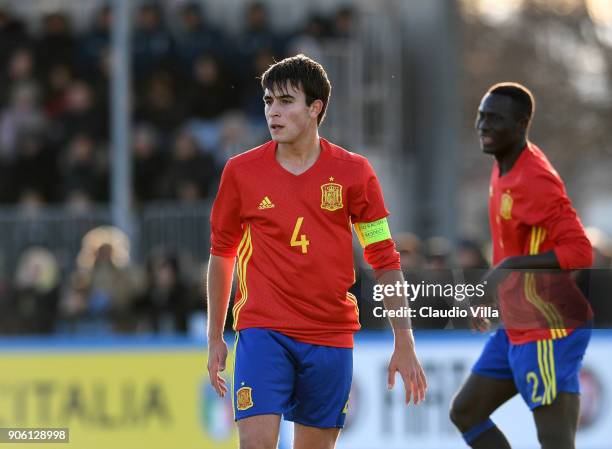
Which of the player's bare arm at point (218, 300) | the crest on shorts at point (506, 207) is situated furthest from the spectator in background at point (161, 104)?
the player's bare arm at point (218, 300)

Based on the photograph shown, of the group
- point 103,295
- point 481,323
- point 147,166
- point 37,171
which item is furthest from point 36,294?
point 481,323

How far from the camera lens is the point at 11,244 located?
1583cm

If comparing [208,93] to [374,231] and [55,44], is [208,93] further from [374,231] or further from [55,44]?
[374,231]

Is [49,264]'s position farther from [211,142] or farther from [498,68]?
[498,68]

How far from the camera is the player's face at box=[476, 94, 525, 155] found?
7617mm

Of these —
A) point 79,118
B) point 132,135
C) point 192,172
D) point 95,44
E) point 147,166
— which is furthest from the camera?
point 95,44

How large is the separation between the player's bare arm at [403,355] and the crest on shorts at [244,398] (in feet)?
2.14

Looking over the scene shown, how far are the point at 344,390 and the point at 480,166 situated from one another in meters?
35.0

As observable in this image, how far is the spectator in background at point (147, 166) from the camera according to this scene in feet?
53.8

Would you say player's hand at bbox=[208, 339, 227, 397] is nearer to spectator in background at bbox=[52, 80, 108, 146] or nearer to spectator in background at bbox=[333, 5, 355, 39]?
spectator in background at bbox=[52, 80, 108, 146]

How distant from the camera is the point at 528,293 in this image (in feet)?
24.9

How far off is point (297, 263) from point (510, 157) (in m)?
1.59

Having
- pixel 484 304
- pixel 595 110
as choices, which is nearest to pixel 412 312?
pixel 484 304

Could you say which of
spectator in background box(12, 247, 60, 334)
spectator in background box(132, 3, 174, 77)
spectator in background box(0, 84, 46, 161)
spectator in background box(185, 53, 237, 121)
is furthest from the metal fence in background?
spectator in background box(132, 3, 174, 77)
